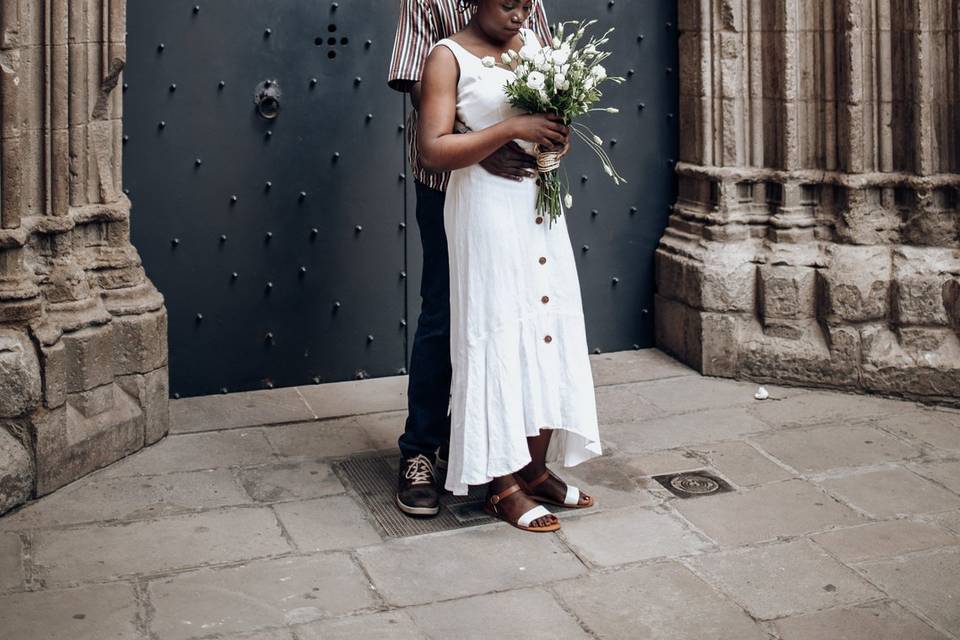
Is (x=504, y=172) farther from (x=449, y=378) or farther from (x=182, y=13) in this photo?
(x=182, y=13)

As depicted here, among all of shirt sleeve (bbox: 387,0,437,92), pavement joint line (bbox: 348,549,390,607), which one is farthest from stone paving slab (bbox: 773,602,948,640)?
shirt sleeve (bbox: 387,0,437,92)

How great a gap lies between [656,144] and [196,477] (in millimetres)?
2831

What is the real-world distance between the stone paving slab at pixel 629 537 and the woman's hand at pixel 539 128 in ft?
4.30

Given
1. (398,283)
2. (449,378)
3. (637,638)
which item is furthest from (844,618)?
(398,283)

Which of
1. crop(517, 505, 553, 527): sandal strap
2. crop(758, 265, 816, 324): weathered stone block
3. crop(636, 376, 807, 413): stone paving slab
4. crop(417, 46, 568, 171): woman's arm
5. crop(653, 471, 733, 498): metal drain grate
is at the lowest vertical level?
crop(517, 505, 553, 527): sandal strap

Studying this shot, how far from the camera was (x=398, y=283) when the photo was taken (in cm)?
657

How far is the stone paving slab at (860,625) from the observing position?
4.11m

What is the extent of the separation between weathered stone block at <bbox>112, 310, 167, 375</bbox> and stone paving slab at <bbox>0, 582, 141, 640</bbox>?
1393 mm

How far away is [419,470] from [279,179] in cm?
176

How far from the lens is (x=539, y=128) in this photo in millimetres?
4582

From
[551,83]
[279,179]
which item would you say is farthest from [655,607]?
[279,179]

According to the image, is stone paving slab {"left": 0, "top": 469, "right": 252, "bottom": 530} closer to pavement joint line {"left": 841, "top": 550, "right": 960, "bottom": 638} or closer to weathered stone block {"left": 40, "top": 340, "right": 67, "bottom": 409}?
weathered stone block {"left": 40, "top": 340, "right": 67, "bottom": 409}

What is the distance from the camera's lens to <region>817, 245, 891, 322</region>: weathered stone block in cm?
645

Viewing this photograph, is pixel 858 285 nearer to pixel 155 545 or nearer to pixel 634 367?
pixel 634 367
